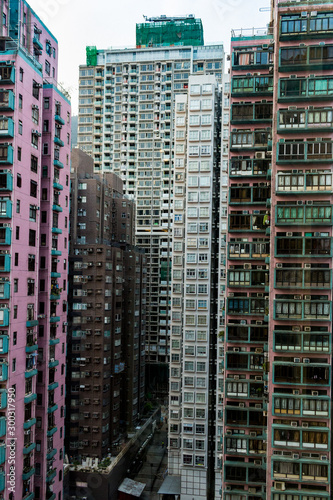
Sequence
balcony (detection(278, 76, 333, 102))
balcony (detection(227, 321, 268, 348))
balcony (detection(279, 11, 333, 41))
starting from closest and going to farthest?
balcony (detection(278, 76, 333, 102)), balcony (detection(279, 11, 333, 41)), balcony (detection(227, 321, 268, 348))

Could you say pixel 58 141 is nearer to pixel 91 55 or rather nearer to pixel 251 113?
pixel 251 113

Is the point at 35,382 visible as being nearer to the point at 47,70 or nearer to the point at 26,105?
the point at 26,105

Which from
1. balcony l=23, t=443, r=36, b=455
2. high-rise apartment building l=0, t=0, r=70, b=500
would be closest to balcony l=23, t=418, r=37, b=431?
high-rise apartment building l=0, t=0, r=70, b=500

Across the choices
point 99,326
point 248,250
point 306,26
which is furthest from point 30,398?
point 306,26

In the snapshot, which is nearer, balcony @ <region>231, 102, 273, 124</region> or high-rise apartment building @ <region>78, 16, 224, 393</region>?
balcony @ <region>231, 102, 273, 124</region>

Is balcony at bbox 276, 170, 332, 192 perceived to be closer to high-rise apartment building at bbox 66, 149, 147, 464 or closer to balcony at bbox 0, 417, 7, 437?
balcony at bbox 0, 417, 7, 437

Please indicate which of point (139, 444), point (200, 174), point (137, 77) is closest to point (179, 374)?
point (139, 444)

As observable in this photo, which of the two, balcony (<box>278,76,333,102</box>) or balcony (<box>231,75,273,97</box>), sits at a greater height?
balcony (<box>231,75,273,97</box>)

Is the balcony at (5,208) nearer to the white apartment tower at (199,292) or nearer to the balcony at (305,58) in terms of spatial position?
the balcony at (305,58)
